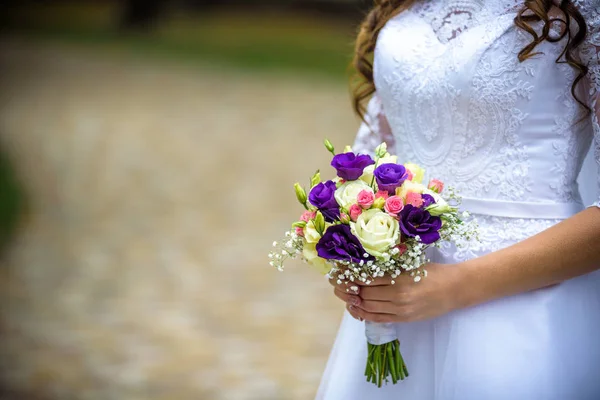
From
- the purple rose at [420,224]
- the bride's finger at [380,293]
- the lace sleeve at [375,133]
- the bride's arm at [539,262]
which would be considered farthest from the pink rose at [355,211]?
the lace sleeve at [375,133]

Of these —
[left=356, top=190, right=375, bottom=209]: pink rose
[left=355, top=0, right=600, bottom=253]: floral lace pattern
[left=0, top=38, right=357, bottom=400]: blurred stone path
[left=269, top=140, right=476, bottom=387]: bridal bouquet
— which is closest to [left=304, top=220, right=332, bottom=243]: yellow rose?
[left=269, top=140, right=476, bottom=387]: bridal bouquet

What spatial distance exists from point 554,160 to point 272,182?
27.7ft

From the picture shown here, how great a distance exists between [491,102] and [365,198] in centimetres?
48

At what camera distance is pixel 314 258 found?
5.91ft

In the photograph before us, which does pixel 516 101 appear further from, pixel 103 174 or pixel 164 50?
pixel 164 50

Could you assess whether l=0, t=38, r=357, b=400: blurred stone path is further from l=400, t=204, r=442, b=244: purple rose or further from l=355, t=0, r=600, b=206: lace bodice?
l=400, t=204, r=442, b=244: purple rose

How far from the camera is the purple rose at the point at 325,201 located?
1774 millimetres

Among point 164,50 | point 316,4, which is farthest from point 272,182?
point 316,4

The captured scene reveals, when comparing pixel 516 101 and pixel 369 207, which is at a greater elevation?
pixel 516 101

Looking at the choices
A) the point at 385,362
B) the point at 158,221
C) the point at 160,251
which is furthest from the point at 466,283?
the point at 158,221

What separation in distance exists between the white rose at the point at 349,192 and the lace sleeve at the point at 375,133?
0.69 metres

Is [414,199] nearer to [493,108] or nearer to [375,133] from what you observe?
[493,108]

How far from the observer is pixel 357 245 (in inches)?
67.6

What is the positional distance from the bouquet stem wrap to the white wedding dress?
132 mm
